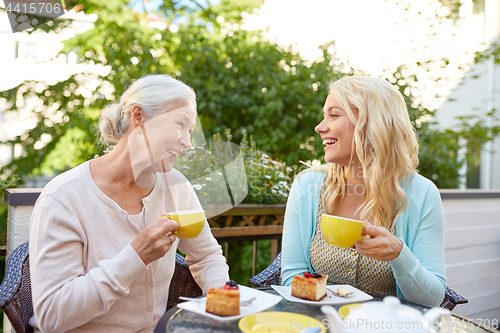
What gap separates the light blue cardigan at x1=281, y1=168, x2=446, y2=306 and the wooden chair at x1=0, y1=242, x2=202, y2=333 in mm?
490

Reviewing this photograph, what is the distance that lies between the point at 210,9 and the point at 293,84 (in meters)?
1.44

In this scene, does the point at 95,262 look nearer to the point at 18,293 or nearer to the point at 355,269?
the point at 18,293

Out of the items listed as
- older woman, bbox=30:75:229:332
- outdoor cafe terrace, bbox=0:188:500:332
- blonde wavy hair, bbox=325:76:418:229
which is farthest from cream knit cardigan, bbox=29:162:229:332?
outdoor cafe terrace, bbox=0:188:500:332

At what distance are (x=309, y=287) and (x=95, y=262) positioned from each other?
0.75 metres

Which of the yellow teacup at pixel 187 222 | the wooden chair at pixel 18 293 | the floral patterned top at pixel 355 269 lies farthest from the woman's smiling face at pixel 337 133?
the wooden chair at pixel 18 293

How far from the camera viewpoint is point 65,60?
172 inches

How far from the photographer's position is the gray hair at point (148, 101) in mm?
1475

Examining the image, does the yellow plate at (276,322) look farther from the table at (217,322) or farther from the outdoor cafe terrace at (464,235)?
the outdoor cafe terrace at (464,235)

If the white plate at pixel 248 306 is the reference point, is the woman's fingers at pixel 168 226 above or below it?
above

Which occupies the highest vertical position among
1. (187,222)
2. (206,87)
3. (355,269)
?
(206,87)

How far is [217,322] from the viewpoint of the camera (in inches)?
41.3

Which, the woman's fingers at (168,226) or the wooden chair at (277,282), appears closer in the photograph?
the woman's fingers at (168,226)

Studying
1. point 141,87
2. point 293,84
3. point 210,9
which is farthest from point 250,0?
point 141,87

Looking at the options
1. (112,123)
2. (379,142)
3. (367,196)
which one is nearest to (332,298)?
(367,196)
